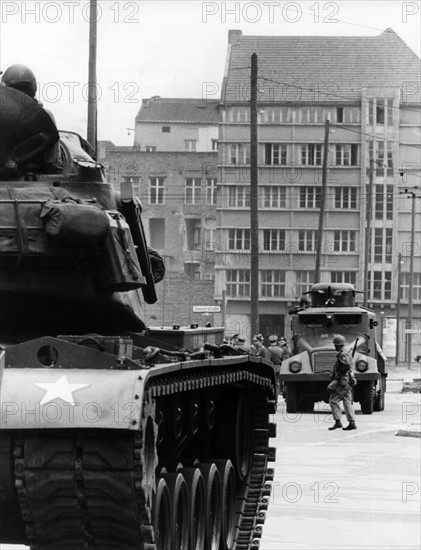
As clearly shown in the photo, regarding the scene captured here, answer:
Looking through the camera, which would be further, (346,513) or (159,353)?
(346,513)

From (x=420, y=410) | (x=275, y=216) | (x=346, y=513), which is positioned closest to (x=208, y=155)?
(x=275, y=216)

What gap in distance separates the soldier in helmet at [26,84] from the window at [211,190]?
2733 inches

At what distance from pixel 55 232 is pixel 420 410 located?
67.9 feet

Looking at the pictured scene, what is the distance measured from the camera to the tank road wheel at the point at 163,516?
904 centimetres

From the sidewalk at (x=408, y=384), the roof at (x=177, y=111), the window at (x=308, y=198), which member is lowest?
the sidewalk at (x=408, y=384)

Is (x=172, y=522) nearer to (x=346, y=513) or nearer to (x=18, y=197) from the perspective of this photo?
(x=18, y=197)

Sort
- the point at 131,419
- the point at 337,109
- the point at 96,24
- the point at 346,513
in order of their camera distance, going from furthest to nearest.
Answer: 1. the point at 337,109
2. the point at 96,24
3. the point at 346,513
4. the point at 131,419

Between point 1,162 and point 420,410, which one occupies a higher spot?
point 1,162

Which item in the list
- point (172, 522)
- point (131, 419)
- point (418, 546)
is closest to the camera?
point (131, 419)

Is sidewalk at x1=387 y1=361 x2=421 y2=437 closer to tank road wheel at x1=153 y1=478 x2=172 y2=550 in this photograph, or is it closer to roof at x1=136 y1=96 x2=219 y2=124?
tank road wheel at x1=153 y1=478 x2=172 y2=550

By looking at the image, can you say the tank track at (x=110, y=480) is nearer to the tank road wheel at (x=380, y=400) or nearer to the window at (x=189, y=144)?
the tank road wheel at (x=380, y=400)

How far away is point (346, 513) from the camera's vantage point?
40.0 feet

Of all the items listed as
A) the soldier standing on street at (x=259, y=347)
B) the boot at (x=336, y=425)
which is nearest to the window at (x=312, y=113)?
the soldier standing on street at (x=259, y=347)

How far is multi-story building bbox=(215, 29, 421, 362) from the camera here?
76.4 meters
